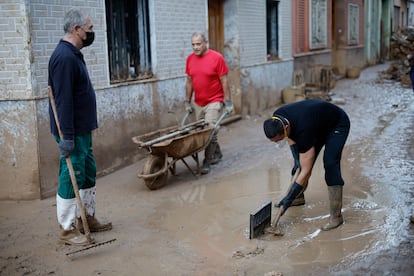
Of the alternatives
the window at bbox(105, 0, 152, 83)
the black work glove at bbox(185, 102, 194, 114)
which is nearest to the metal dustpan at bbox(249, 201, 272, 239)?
the black work glove at bbox(185, 102, 194, 114)

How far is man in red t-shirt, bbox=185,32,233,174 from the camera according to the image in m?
7.47

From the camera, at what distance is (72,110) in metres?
4.59

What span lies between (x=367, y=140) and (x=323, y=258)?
17.1ft

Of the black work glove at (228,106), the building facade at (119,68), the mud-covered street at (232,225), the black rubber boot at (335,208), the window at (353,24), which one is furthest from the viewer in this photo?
the window at (353,24)

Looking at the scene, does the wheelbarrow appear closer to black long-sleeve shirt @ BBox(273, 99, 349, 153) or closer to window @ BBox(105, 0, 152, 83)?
window @ BBox(105, 0, 152, 83)

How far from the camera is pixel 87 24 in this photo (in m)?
4.75

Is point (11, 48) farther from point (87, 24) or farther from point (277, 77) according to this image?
point (277, 77)

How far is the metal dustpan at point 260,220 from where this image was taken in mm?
4789

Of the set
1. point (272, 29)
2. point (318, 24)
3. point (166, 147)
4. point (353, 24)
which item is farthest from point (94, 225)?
point (353, 24)

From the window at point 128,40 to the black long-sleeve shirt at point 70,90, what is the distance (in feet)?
10.0

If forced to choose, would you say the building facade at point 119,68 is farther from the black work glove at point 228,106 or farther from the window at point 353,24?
the window at point 353,24

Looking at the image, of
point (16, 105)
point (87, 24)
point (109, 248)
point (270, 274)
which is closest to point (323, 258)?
point (270, 274)

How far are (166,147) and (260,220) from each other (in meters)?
1.93

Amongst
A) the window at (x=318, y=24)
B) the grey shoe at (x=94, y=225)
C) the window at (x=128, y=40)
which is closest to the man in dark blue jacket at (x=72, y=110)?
the grey shoe at (x=94, y=225)
